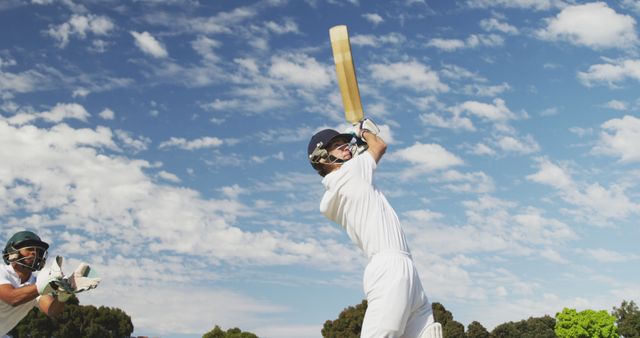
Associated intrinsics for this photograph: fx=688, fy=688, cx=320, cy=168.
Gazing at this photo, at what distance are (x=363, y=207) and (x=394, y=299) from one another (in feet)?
3.25

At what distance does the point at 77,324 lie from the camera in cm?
6028

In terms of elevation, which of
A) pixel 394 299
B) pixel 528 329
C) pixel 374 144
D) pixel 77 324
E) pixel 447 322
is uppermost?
pixel 528 329

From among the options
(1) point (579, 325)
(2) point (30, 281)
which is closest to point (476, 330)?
(1) point (579, 325)

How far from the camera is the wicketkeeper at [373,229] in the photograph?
6.18 m

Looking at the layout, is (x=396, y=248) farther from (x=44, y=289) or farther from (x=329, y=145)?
(x=44, y=289)

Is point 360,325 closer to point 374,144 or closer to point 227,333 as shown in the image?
point 227,333

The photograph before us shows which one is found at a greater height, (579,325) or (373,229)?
(579,325)

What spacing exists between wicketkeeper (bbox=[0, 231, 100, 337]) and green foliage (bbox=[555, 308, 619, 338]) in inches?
4149

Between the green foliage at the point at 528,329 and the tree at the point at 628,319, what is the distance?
9.90 meters

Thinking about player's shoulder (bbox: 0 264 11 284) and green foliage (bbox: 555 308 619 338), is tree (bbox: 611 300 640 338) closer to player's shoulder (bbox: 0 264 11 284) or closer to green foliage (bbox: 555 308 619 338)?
green foliage (bbox: 555 308 619 338)

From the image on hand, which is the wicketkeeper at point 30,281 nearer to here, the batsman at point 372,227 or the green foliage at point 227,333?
the batsman at point 372,227

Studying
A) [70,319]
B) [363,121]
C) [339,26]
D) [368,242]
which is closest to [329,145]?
[363,121]

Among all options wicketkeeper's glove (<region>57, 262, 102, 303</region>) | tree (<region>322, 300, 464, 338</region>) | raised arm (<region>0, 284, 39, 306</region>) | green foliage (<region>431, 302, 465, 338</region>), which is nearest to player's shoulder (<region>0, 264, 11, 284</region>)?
raised arm (<region>0, 284, 39, 306</region>)

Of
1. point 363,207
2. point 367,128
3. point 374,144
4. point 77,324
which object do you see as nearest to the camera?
point 363,207
